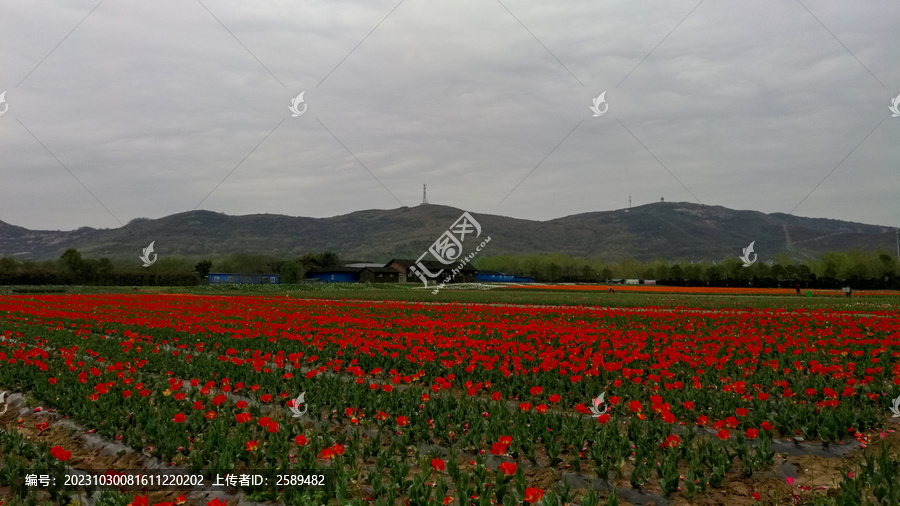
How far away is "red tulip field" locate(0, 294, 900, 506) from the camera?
17.9 feet

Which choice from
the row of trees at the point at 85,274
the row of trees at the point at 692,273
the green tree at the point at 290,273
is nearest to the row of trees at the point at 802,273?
the row of trees at the point at 692,273

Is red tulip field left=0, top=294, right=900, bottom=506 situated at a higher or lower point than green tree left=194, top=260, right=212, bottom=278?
lower

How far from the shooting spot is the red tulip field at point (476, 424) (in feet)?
17.9

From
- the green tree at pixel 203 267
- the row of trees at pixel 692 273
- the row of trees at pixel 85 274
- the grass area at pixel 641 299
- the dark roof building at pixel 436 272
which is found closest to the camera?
the grass area at pixel 641 299

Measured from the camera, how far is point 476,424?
6809 mm

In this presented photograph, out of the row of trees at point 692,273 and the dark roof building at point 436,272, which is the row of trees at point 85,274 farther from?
the dark roof building at point 436,272

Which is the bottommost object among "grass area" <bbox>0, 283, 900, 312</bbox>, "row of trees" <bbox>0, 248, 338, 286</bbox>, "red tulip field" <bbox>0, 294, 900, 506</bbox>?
"red tulip field" <bbox>0, 294, 900, 506</bbox>

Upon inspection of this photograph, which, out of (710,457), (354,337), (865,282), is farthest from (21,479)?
(865,282)

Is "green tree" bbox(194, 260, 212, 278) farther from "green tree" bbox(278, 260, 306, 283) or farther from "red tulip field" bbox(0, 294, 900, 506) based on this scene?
"red tulip field" bbox(0, 294, 900, 506)

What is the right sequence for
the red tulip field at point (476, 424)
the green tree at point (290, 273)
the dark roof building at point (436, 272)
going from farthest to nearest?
the dark roof building at point (436, 272) → the green tree at point (290, 273) → the red tulip field at point (476, 424)

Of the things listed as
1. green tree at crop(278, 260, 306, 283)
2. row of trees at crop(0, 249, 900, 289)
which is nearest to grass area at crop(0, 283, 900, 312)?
green tree at crop(278, 260, 306, 283)

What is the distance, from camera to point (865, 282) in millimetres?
71938

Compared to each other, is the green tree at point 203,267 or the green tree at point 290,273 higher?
the green tree at point 203,267

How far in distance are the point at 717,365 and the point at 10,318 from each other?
24.3 m
